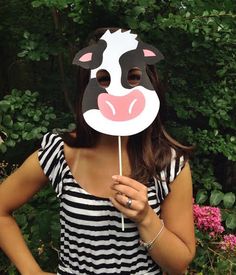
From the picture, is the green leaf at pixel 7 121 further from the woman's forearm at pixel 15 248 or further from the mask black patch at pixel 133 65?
the mask black patch at pixel 133 65

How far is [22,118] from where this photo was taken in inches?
92.4

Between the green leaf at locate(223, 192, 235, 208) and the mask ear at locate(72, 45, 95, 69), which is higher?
the mask ear at locate(72, 45, 95, 69)

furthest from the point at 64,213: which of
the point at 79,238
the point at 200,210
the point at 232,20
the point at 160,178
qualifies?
the point at 232,20

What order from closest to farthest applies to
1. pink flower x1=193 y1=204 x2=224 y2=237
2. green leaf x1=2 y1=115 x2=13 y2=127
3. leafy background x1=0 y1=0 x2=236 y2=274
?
1. pink flower x1=193 y1=204 x2=224 y2=237
2. leafy background x1=0 y1=0 x2=236 y2=274
3. green leaf x1=2 y1=115 x2=13 y2=127

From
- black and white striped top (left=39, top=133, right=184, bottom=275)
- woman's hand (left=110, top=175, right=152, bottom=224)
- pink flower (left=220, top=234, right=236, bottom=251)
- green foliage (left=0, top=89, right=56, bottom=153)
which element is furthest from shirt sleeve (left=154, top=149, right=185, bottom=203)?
green foliage (left=0, top=89, right=56, bottom=153)

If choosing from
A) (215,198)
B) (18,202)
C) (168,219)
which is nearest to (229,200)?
(215,198)

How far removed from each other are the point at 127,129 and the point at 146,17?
121cm

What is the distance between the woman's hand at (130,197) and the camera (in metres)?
1.10

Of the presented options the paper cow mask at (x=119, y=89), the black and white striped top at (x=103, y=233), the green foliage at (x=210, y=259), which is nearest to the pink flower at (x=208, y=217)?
the green foliage at (x=210, y=259)

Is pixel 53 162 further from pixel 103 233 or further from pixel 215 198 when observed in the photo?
pixel 215 198

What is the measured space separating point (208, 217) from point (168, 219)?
0.80m

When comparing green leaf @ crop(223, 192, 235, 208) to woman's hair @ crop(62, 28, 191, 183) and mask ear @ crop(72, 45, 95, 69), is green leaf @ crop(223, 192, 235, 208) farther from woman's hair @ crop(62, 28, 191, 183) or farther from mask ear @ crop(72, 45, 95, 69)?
mask ear @ crop(72, 45, 95, 69)

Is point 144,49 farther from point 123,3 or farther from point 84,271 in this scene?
point 123,3

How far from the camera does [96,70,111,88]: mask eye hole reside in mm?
1233
